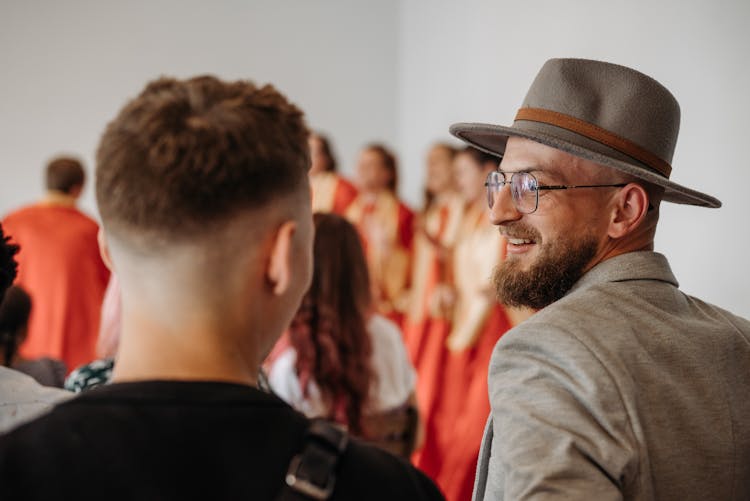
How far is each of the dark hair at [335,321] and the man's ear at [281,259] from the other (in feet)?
4.87

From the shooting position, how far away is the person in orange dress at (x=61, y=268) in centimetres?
438

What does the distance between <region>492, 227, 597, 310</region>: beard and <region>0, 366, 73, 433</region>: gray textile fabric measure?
2.33 ft

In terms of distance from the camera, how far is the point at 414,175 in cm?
682

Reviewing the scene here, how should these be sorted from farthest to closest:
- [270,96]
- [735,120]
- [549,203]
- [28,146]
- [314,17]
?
1. [314,17]
2. [28,146]
3. [735,120]
4. [549,203]
5. [270,96]

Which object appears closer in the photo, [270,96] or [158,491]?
[158,491]

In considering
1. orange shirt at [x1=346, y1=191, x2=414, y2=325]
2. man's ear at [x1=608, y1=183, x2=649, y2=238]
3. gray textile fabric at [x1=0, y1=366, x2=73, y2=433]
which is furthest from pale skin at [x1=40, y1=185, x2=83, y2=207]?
man's ear at [x1=608, y1=183, x2=649, y2=238]

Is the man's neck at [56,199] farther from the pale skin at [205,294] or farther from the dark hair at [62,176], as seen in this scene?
the pale skin at [205,294]

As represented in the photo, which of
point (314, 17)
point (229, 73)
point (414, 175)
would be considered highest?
point (314, 17)

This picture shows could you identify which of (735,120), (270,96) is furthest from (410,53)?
(270,96)

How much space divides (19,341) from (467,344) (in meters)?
2.50

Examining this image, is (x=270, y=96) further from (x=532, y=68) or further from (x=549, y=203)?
(x=532, y=68)

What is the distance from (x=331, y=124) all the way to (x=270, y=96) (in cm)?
660

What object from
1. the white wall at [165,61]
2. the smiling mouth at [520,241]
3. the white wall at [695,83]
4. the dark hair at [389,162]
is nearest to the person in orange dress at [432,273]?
the dark hair at [389,162]

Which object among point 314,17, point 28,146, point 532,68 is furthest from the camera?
point 314,17
